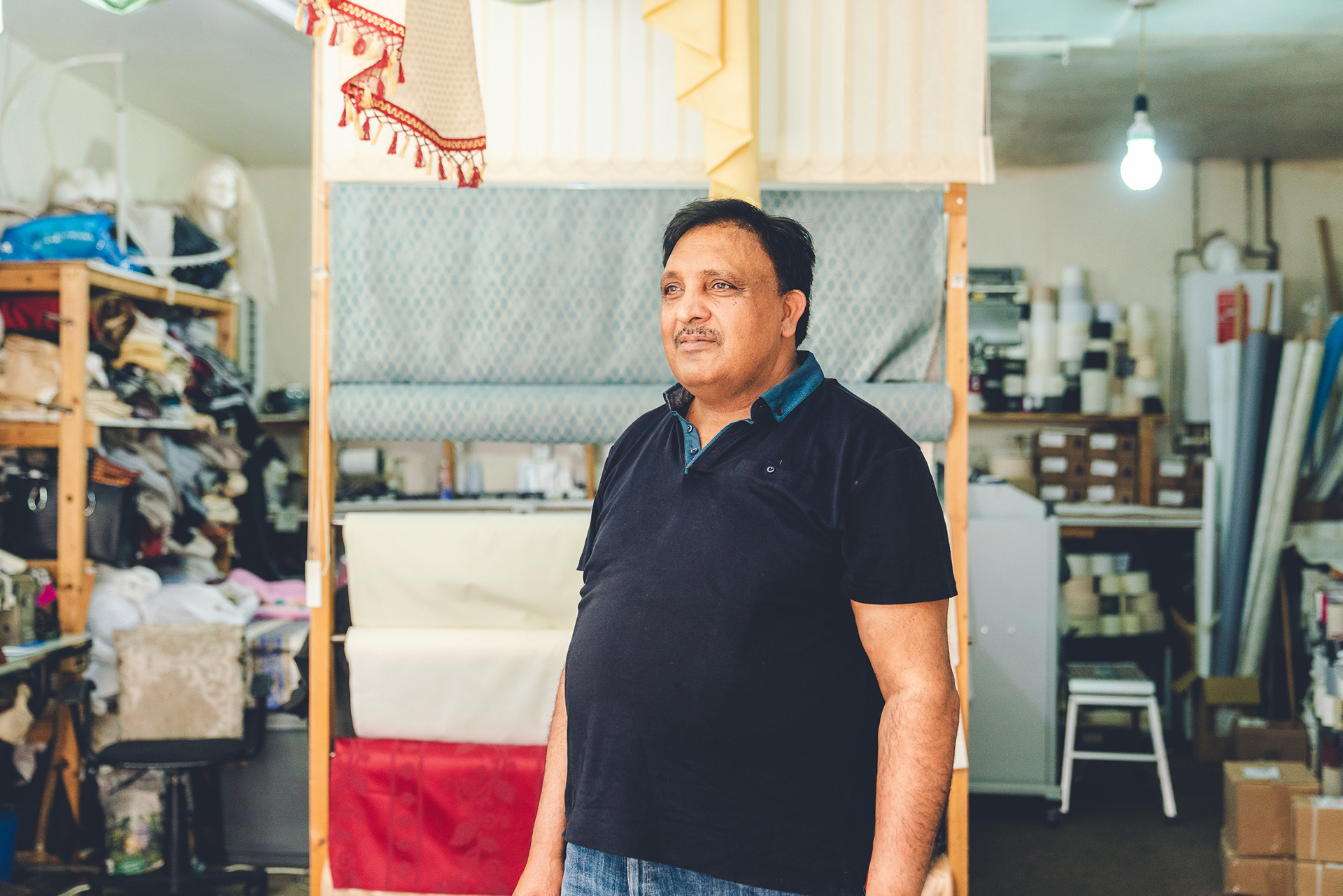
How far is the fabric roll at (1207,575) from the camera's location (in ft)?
16.0

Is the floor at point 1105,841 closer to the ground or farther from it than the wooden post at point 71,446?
closer to the ground

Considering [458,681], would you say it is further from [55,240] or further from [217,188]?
[217,188]

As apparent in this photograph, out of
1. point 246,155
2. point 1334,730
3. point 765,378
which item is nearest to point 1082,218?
point 1334,730

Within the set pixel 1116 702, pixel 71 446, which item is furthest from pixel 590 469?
pixel 1116 702

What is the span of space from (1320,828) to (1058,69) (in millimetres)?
3263

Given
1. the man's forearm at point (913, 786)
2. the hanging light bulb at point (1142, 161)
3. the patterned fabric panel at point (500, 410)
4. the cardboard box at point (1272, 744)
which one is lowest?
the cardboard box at point (1272, 744)

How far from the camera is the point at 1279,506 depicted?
4.75 m

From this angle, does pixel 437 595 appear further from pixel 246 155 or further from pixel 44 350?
pixel 246 155

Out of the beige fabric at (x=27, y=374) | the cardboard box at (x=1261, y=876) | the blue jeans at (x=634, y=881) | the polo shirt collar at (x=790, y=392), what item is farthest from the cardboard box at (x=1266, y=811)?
the beige fabric at (x=27, y=374)

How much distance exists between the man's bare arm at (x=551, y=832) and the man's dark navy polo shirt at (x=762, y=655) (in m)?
0.13

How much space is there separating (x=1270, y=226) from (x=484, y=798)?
603cm

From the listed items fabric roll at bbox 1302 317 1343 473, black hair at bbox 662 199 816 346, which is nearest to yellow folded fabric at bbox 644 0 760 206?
black hair at bbox 662 199 816 346

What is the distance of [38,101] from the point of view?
428cm

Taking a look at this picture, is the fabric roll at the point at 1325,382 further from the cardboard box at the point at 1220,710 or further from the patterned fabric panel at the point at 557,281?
the patterned fabric panel at the point at 557,281
